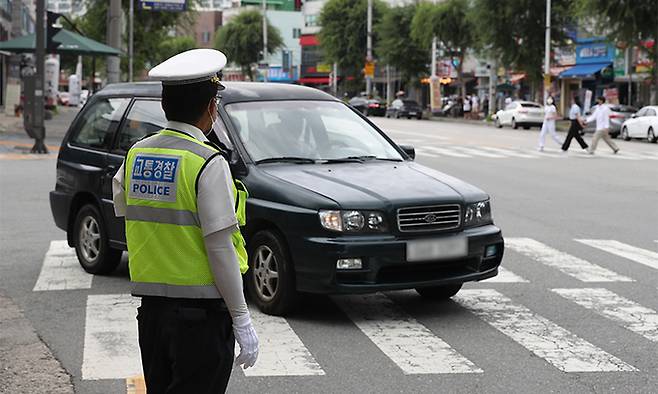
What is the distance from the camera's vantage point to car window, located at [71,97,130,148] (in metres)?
9.55

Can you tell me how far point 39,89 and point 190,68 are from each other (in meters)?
23.1

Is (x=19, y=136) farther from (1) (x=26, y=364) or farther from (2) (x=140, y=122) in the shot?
(1) (x=26, y=364)

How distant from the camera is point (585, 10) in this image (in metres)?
47.9

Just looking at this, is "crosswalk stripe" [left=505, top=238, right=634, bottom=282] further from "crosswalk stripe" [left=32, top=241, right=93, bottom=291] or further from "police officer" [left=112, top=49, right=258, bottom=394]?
"police officer" [left=112, top=49, right=258, bottom=394]

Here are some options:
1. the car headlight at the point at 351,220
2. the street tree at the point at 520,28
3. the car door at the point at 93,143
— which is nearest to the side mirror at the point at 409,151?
the car headlight at the point at 351,220

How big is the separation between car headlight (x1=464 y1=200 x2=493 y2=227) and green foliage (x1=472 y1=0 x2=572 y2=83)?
51.6 metres

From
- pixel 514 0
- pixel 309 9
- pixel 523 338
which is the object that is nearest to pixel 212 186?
pixel 523 338

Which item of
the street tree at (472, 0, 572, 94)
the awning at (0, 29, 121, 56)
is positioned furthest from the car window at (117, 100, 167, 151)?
the street tree at (472, 0, 572, 94)

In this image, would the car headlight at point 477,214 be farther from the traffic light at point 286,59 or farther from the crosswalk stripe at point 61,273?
the traffic light at point 286,59

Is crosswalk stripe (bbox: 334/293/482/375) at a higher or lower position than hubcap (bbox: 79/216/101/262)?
lower

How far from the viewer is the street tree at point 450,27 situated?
68.8 m

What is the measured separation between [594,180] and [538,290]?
39.2ft

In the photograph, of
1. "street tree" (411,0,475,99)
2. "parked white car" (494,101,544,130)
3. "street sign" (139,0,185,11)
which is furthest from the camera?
"street tree" (411,0,475,99)

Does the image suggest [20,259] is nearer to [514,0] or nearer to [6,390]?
[6,390]
